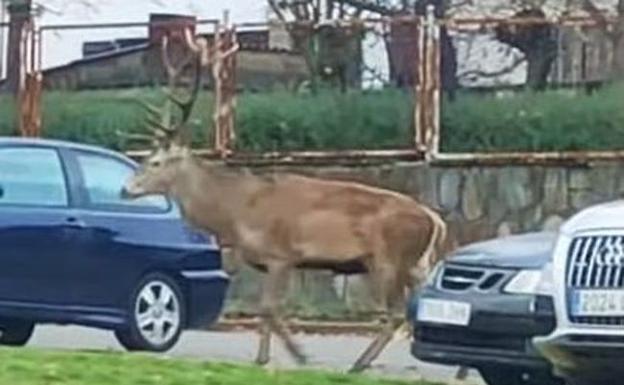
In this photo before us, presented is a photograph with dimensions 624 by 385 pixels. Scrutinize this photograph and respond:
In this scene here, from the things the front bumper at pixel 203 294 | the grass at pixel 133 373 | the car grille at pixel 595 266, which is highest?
the car grille at pixel 595 266

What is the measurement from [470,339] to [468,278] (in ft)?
1.73

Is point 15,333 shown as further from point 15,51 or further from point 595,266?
point 15,51

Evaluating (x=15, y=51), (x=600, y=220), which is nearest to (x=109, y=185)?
(x=600, y=220)

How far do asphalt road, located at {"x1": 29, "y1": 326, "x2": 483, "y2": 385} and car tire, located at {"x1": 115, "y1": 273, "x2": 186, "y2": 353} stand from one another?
21 cm

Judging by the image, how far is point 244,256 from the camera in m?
17.2

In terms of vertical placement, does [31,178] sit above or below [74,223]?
above

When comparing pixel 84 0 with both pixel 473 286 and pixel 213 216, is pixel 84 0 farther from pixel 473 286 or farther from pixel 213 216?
pixel 473 286

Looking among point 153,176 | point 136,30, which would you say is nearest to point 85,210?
point 153,176

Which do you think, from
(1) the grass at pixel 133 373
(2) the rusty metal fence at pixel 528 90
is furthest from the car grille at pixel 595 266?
(2) the rusty metal fence at pixel 528 90

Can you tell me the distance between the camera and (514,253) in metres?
14.1

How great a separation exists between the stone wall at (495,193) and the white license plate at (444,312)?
9366 millimetres

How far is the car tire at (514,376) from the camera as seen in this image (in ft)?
45.0

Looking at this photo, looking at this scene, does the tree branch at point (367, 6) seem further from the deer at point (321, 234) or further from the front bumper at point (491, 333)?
the front bumper at point (491, 333)

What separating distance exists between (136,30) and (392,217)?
441 inches
